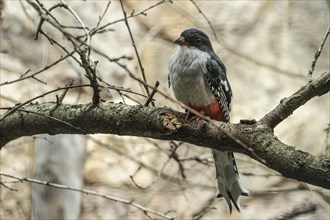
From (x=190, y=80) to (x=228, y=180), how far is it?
1.43 feet

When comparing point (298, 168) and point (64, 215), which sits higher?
point (64, 215)

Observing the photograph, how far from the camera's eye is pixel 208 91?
100 inches

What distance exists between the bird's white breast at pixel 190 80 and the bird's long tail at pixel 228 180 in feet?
0.82

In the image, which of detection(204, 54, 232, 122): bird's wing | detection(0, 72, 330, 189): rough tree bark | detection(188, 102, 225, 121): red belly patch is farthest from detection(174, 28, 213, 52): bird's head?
detection(0, 72, 330, 189): rough tree bark

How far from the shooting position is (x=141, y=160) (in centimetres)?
460

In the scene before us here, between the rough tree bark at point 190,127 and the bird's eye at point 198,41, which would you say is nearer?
the rough tree bark at point 190,127

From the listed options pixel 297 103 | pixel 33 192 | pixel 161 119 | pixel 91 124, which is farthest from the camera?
pixel 33 192

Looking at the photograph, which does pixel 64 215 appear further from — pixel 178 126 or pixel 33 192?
pixel 178 126

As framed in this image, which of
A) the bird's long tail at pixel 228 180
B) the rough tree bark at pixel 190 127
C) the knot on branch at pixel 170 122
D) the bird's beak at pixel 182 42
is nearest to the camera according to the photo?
the rough tree bark at pixel 190 127

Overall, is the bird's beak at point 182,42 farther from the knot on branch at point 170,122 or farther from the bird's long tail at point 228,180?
the knot on branch at point 170,122

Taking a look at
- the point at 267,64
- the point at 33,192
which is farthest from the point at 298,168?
the point at 267,64

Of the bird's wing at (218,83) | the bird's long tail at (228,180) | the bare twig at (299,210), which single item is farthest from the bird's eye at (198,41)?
the bare twig at (299,210)

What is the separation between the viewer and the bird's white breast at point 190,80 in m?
2.52

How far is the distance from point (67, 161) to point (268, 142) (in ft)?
8.61
